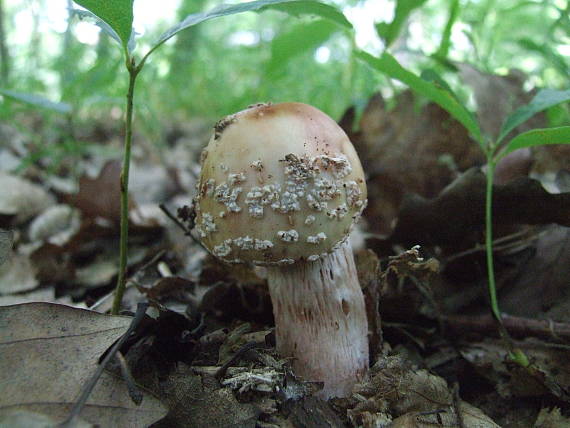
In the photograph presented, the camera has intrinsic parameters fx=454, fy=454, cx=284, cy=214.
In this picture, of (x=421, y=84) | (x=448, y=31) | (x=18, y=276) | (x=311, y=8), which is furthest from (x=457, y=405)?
(x=18, y=276)

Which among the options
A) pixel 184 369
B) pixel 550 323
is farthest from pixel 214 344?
pixel 550 323

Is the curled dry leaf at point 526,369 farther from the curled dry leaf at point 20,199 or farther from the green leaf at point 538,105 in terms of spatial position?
the curled dry leaf at point 20,199

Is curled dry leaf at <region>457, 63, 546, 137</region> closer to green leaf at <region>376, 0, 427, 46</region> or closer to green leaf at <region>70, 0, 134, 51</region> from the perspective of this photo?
green leaf at <region>376, 0, 427, 46</region>

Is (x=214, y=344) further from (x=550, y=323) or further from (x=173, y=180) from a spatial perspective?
(x=173, y=180)

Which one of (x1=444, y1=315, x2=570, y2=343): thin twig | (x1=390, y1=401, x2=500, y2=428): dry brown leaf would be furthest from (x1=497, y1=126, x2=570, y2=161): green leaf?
(x1=390, y1=401, x2=500, y2=428): dry brown leaf

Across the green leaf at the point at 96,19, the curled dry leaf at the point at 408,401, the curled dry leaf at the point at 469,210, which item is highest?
the green leaf at the point at 96,19

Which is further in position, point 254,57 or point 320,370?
point 254,57

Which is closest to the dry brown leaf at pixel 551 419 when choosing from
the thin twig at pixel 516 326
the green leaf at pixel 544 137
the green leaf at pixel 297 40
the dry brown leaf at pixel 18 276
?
the thin twig at pixel 516 326

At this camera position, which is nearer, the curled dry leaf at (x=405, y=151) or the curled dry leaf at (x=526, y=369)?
the curled dry leaf at (x=526, y=369)
